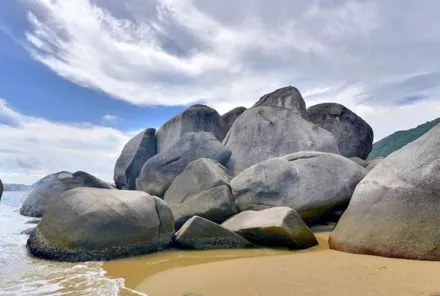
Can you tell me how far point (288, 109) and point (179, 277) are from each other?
10.8 meters

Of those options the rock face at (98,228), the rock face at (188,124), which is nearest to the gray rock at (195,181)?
the rock face at (98,228)

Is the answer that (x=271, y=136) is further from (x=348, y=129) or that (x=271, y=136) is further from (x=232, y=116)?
(x=232, y=116)

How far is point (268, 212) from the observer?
7.27 meters

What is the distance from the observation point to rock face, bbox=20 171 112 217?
15.5m

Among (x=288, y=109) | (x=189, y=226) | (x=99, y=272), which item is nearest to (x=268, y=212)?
(x=189, y=226)

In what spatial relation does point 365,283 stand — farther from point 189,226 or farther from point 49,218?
point 49,218

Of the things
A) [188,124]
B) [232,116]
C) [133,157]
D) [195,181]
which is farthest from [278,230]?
[232,116]

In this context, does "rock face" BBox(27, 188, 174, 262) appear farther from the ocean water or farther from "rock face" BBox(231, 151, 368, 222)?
"rock face" BBox(231, 151, 368, 222)

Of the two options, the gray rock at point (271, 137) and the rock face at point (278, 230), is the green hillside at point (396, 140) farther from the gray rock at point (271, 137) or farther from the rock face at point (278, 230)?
the rock face at point (278, 230)

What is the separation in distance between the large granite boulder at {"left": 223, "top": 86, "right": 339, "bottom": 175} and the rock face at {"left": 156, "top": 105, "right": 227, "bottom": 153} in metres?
2.80

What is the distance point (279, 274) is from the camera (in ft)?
15.3

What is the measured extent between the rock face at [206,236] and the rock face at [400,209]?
6.14ft

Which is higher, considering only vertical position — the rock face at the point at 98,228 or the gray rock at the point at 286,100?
the gray rock at the point at 286,100

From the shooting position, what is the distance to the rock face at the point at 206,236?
691 centimetres
